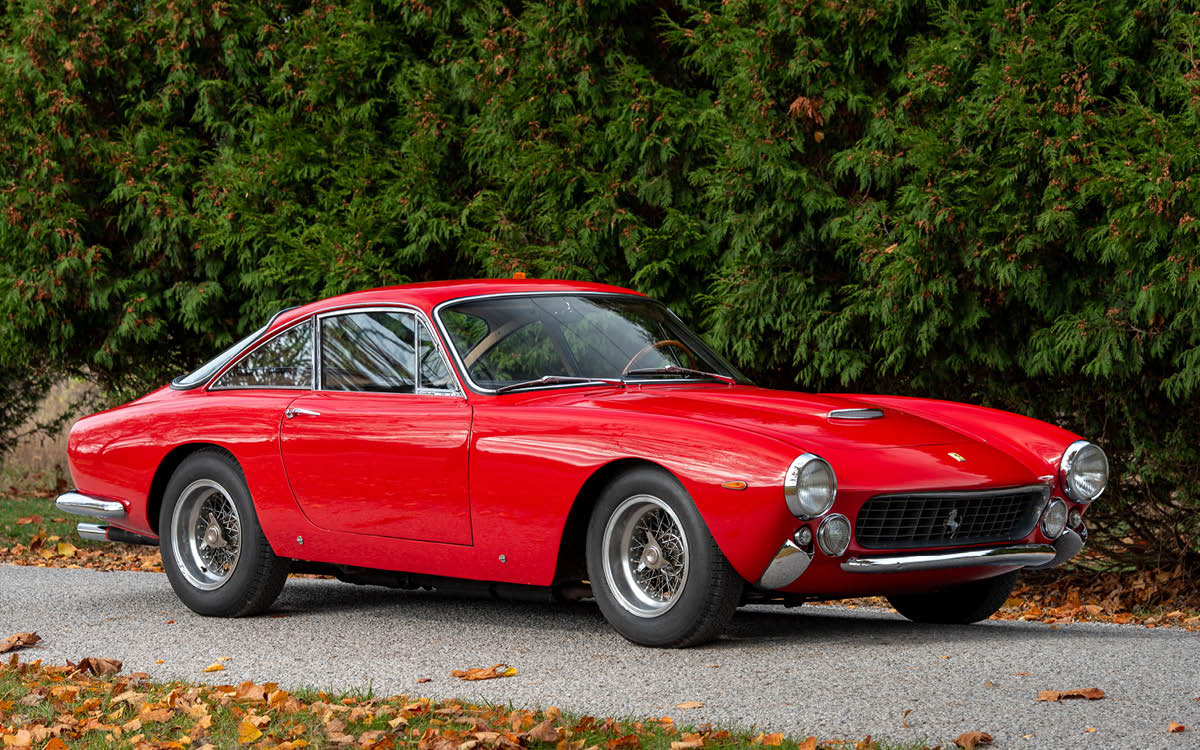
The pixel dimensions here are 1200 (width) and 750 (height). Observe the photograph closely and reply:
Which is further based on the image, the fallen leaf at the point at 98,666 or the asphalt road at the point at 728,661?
the fallen leaf at the point at 98,666

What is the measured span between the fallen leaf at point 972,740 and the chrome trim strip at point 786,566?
129 centimetres

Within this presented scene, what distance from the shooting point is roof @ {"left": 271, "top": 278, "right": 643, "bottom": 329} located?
730cm

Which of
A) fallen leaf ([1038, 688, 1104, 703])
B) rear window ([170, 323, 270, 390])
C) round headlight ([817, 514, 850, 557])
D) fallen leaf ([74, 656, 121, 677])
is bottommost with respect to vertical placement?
fallen leaf ([74, 656, 121, 677])

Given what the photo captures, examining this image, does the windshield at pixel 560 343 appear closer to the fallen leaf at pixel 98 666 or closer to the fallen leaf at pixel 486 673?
the fallen leaf at pixel 486 673

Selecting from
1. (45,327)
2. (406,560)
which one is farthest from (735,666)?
(45,327)

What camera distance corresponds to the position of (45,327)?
1249 centimetres

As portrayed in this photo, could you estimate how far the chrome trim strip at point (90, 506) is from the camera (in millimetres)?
8109

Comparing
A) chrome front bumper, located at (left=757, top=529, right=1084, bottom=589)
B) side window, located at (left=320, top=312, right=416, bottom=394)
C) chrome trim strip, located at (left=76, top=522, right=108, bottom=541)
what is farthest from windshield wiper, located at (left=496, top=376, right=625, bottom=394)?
chrome trim strip, located at (left=76, top=522, right=108, bottom=541)

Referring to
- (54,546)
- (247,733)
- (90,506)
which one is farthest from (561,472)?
(54,546)

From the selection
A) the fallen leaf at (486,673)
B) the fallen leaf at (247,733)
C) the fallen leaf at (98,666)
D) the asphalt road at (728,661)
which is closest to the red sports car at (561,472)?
the asphalt road at (728,661)

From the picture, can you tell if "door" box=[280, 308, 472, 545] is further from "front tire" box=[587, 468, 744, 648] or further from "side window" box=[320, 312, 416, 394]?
"front tire" box=[587, 468, 744, 648]

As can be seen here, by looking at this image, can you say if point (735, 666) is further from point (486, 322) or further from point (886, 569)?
point (486, 322)

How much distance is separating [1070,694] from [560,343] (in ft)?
9.72

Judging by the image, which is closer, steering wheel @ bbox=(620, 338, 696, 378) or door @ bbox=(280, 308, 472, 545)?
door @ bbox=(280, 308, 472, 545)
